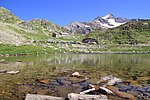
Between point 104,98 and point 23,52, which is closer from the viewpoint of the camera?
point 104,98

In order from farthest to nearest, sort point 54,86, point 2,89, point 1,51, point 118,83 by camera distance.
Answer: point 1,51
point 118,83
point 54,86
point 2,89

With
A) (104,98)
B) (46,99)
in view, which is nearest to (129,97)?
(104,98)

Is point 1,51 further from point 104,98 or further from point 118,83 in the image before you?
point 104,98

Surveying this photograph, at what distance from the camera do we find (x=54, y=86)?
29906 mm

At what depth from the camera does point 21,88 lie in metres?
27.9

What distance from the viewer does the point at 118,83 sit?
32.2 meters

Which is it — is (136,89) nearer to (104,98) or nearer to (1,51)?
(104,98)

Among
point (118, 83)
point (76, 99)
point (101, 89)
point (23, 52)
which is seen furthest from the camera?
point (23, 52)

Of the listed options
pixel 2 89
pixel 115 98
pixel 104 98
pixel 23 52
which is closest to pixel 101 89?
pixel 115 98

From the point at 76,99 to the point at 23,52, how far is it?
93710 millimetres

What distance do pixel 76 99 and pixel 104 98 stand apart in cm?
253

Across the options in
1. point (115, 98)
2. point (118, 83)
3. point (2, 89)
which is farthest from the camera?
point (118, 83)

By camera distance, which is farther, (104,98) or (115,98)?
(115,98)

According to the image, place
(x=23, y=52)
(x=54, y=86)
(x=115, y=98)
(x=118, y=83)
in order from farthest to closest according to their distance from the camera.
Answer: (x=23, y=52)
(x=118, y=83)
(x=54, y=86)
(x=115, y=98)
